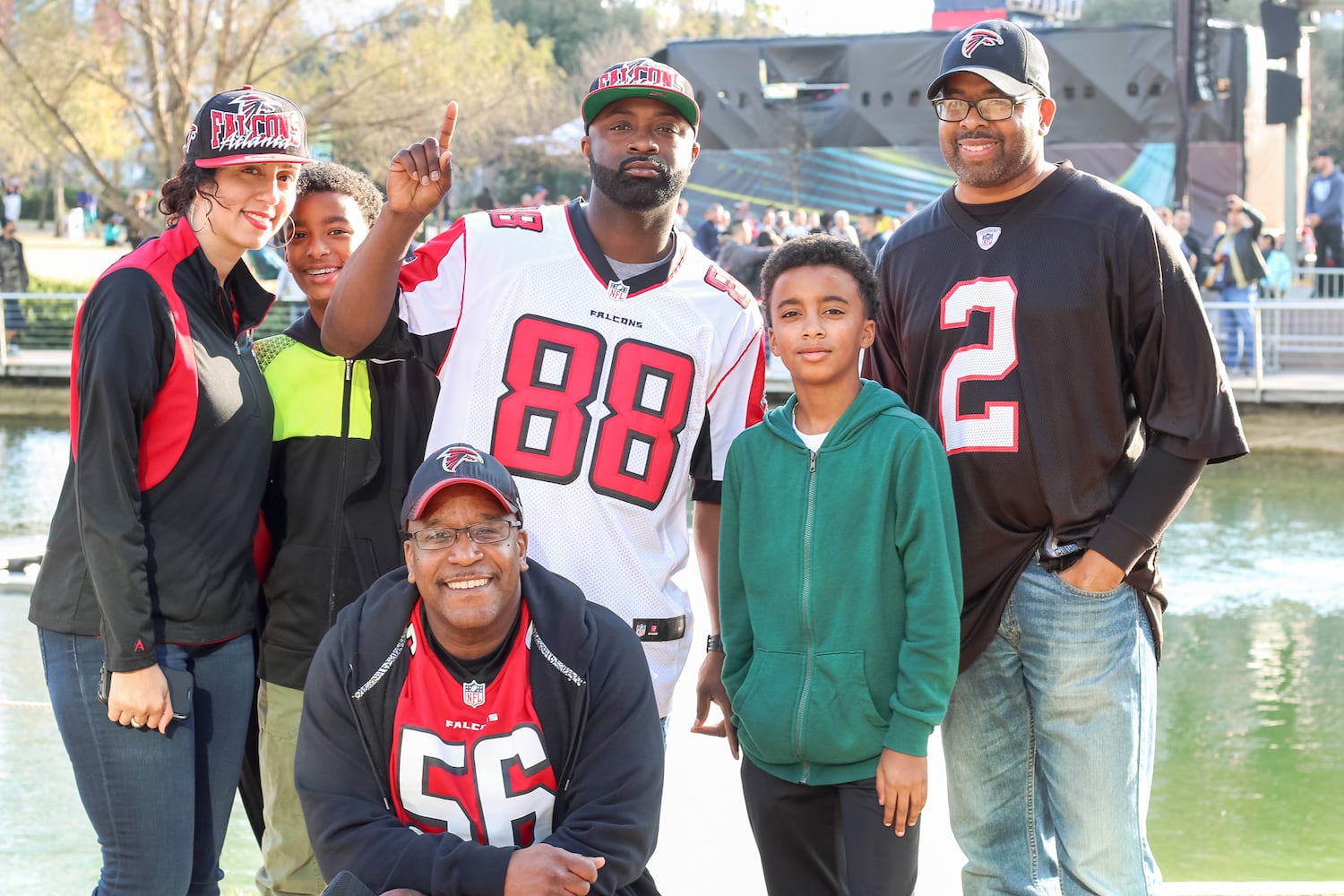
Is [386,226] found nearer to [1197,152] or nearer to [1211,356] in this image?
[1211,356]

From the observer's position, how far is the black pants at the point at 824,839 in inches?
126

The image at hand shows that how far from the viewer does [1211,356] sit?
3.29m

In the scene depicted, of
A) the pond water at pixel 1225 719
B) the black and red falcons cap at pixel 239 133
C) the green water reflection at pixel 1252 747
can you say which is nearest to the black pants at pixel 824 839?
the black and red falcons cap at pixel 239 133

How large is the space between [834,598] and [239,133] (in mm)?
1741

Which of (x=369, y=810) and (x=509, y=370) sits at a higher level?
(x=509, y=370)

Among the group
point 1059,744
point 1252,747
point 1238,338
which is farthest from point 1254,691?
point 1238,338

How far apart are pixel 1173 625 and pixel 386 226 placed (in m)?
7.14

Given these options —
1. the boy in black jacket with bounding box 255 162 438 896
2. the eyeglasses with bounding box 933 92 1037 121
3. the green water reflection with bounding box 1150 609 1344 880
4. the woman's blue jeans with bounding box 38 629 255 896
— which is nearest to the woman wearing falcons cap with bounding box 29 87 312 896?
the woman's blue jeans with bounding box 38 629 255 896

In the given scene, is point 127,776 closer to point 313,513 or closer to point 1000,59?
point 313,513

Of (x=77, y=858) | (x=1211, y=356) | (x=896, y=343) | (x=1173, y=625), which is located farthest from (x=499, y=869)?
(x=1173, y=625)

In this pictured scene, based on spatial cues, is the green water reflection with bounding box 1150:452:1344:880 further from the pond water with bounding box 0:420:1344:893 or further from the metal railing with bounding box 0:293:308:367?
the metal railing with bounding box 0:293:308:367

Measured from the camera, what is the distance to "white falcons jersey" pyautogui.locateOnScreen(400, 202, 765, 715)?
135 inches

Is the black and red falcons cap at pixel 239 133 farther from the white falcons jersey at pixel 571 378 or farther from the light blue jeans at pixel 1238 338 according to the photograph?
the light blue jeans at pixel 1238 338

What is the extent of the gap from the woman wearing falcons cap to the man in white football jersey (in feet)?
1.07
